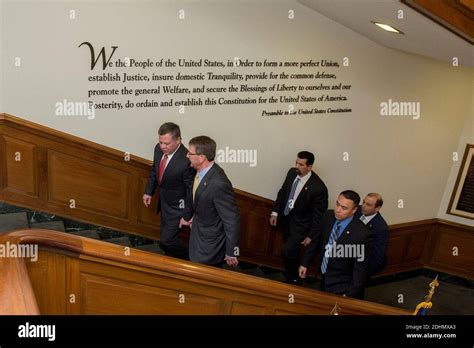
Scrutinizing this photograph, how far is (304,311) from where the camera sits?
367cm

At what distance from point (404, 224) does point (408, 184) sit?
588 millimetres

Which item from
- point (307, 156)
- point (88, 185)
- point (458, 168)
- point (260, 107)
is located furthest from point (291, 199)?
point (458, 168)

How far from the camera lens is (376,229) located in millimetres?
5297

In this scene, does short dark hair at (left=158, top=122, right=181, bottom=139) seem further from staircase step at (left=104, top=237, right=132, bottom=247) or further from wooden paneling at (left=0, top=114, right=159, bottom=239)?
staircase step at (left=104, top=237, right=132, bottom=247)

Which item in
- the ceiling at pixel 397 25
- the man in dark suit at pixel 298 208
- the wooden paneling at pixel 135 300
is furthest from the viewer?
the man in dark suit at pixel 298 208

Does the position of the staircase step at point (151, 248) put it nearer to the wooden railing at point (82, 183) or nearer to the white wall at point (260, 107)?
the wooden railing at point (82, 183)

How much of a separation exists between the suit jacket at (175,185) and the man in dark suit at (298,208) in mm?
1496

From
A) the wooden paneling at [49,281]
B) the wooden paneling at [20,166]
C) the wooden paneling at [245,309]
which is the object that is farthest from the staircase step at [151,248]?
the wooden paneling at [49,281]

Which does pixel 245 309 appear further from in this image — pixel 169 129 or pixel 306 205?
pixel 306 205

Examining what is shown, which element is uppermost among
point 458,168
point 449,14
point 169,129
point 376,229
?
point 449,14

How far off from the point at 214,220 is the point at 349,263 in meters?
1.24

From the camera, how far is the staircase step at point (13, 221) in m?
5.12
